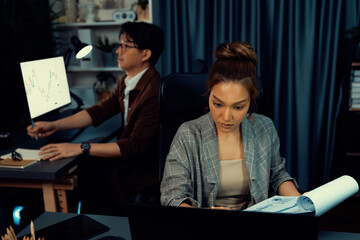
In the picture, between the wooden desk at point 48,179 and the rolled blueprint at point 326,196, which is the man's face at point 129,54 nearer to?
the wooden desk at point 48,179

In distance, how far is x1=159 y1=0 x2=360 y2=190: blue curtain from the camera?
94.9 inches

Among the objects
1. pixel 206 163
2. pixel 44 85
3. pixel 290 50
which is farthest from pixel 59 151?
pixel 290 50

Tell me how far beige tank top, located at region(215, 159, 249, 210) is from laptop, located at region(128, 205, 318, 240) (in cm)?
68

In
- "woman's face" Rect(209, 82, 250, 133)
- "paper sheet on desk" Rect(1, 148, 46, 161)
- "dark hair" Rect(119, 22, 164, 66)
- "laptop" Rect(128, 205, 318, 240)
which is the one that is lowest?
"paper sheet on desk" Rect(1, 148, 46, 161)

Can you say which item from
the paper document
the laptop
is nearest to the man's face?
the paper document

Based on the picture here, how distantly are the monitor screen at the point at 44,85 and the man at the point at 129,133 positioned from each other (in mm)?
113

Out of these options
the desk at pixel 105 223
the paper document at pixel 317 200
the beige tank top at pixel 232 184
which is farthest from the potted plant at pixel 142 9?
the paper document at pixel 317 200

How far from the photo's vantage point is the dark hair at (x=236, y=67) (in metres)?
1.22

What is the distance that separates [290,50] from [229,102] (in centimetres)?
150

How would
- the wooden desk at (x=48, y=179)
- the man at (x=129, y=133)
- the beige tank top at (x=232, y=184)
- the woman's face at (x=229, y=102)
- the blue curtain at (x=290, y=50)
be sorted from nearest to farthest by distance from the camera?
the woman's face at (x=229, y=102)
the beige tank top at (x=232, y=184)
the wooden desk at (x=48, y=179)
the man at (x=129, y=133)
the blue curtain at (x=290, y=50)

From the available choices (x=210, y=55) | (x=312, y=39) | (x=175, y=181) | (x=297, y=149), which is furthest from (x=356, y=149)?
(x=175, y=181)

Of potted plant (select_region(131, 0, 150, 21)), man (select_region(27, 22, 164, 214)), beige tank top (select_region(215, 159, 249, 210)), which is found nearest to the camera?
beige tank top (select_region(215, 159, 249, 210))

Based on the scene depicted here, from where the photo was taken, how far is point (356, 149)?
2459 mm

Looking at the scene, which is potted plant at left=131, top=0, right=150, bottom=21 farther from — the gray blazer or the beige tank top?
the beige tank top
